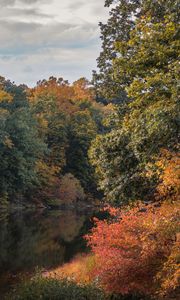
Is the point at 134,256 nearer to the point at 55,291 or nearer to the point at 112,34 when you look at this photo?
the point at 55,291

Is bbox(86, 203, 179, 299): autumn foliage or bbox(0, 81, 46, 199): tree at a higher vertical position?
bbox(0, 81, 46, 199): tree

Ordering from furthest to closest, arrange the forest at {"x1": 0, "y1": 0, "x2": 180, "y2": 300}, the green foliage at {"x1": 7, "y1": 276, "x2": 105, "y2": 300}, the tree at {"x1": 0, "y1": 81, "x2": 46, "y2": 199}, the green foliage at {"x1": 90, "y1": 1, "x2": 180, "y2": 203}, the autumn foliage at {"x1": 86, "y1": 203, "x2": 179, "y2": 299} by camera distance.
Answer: the tree at {"x1": 0, "y1": 81, "x2": 46, "y2": 199} → the green foliage at {"x1": 90, "y1": 1, "x2": 180, "y2": 203} → the autumn foliage at {"x1": 86, "y1": 203, "x2": 179, "y2": 299} → the forest at {"x1": 0, "y1": 0, "x2": 180, "y2": 300} → the green foliage at {"x1": 7, "y1": 276, "x2": 105, "y2": 300}

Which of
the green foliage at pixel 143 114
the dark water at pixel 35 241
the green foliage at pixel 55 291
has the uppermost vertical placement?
the green foliage at pixel 143 114

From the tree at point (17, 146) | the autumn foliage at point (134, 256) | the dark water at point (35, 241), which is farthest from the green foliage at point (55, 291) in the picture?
the tree at point (17, 146)

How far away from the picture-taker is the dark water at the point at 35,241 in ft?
98.5

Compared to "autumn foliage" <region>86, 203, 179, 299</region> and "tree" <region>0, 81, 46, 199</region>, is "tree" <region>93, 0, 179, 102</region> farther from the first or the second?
"tree" <region>0, 81, 46, 199</region>

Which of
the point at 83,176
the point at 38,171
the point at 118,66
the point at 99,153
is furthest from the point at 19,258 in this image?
the point at 83,176

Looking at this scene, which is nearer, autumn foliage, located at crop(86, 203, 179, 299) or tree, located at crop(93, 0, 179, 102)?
autumn foliage, located at crop(86, 203, 179, 299)

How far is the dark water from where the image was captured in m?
30.0

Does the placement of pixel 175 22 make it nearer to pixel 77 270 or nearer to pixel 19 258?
pixel 77 270

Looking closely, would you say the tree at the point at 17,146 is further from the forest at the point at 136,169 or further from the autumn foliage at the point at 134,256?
the autumn foliage at the point at 134,256

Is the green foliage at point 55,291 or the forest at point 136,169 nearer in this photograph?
the green foliage at point 55,291

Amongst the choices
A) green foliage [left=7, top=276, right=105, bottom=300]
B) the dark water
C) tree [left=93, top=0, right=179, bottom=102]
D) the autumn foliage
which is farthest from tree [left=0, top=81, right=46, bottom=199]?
green foliage [left=7, top=276, right=105, bottom=300]

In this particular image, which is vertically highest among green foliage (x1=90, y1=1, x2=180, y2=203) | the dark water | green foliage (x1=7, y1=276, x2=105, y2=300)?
green foliage (x1=90, y1=1, x2=180, y2=203)
